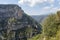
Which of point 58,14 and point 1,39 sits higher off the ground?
point 58,14

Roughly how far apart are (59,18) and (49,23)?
4.65m

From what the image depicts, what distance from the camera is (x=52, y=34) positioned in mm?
89750

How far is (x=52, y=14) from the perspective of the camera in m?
104

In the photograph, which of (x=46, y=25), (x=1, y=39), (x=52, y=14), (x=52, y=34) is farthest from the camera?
(x=1, y=39)

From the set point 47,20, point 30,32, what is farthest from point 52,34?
point 30,32

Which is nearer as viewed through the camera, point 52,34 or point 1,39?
point 52,34

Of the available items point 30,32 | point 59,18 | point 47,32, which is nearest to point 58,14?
point 59,18

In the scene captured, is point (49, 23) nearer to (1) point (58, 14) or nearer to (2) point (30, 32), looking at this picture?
(1) point (58, 14)

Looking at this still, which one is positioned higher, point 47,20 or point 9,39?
point 47,20

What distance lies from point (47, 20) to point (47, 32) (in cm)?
744

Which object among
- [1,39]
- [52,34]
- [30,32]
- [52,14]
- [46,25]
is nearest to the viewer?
[52,34]

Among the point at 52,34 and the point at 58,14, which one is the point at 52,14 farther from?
the point at 52,34

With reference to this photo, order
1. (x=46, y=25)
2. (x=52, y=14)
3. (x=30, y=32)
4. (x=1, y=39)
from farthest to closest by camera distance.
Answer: (x=30, y=32) < (x=1, y=39) < (x=52, y=14) < (x=46, y=25)

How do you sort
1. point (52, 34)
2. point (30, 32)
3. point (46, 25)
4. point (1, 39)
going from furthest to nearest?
point (30, 32), point (1, 39), point (46, 25), point (52, 34)
